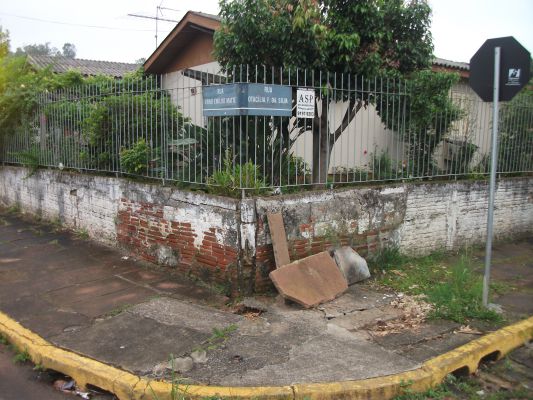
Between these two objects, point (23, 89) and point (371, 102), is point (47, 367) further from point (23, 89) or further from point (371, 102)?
point (23, 89)

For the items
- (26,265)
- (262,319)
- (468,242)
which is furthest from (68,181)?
(468,242)

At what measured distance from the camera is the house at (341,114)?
6.48 m

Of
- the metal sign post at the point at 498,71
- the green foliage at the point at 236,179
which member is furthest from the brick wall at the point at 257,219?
the metal sign post at the point at 498,71

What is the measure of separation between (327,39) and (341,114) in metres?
1.66

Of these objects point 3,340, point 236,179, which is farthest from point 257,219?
point 3,340

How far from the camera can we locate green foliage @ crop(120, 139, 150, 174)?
21.5 ft

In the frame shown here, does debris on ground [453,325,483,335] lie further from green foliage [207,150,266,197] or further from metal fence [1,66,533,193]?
green foliage [207,150,266,197]

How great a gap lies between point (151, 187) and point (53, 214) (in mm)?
3535

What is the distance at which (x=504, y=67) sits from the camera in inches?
188

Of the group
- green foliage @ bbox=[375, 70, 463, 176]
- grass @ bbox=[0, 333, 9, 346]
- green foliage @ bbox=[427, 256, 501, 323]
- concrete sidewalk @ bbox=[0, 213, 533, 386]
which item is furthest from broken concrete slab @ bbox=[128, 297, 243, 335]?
green foliage @ bbox=[375, 70, 463, 176]

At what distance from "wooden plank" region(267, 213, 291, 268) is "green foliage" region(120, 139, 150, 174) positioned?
233cm

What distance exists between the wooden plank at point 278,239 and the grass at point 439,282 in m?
1.44

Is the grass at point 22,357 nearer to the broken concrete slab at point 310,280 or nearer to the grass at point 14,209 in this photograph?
the broken concrete slab at point 310,280

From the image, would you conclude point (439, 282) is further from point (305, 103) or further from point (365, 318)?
point (305, 103)
